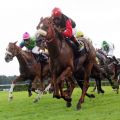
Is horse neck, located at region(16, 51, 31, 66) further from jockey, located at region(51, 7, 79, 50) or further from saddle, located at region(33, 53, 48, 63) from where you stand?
jockey, located at region(51, 7, 79, 50)

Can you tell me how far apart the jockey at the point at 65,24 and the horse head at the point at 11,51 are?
15.8 ft

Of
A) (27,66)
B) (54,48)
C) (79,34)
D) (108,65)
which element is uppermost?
(79,34)

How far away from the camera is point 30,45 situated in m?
20.2

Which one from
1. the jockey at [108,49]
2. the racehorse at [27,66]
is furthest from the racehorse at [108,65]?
the racehorse at [27,66]

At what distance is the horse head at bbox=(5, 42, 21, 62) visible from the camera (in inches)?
702

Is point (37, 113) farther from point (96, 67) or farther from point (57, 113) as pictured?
point (96, 67)

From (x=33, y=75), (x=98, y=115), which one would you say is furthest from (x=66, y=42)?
(x=33, y=75)

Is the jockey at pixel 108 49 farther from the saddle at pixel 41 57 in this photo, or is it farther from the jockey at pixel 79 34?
the jockey at pixel 79 34

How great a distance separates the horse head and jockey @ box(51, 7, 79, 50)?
4.80m

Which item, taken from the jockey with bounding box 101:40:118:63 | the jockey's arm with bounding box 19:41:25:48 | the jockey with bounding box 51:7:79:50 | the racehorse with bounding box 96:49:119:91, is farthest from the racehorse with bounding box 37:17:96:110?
the jockey with bounding box 101:40:118:63

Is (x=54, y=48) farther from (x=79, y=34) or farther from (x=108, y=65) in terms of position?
(x=108, y=65)

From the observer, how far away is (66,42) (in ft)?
43.5

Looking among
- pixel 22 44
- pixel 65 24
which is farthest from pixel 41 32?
pixel 22 44

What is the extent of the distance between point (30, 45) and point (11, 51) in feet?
7.44
